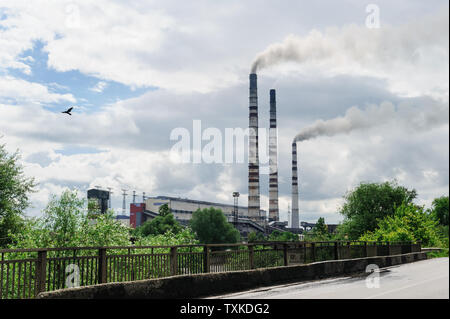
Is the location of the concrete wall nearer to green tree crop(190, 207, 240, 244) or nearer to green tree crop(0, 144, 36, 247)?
green tree crop(0, 144, 36, 247)

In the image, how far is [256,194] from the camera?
346 feet

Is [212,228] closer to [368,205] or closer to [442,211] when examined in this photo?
[368,205]

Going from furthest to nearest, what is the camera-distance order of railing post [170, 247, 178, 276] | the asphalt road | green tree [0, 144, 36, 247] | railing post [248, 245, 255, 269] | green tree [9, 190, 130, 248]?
green tree [0, 144, 36, 247]
green tree [9, 190, 130, 248]
railing post [248, 245, 255, 269]
railing post [170, 247, 178, 276]
the asphalt road

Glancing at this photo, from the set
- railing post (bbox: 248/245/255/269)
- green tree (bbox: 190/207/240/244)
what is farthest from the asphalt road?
green tree (bbox: 190/207/240/244)

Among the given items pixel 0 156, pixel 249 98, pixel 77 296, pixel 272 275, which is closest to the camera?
pixel 77 296

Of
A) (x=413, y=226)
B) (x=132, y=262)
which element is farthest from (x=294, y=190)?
(x=132, y=262)

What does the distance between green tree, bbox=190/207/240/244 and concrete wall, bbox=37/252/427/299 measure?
86.2 m

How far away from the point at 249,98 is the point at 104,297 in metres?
94.9

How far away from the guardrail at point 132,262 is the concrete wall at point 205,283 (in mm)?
429

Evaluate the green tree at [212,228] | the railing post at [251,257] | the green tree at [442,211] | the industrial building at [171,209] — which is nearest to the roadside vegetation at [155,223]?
the green tree at [212,228]

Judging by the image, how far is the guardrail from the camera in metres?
10.2

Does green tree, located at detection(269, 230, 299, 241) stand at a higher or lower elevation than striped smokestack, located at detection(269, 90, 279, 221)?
→ lower
